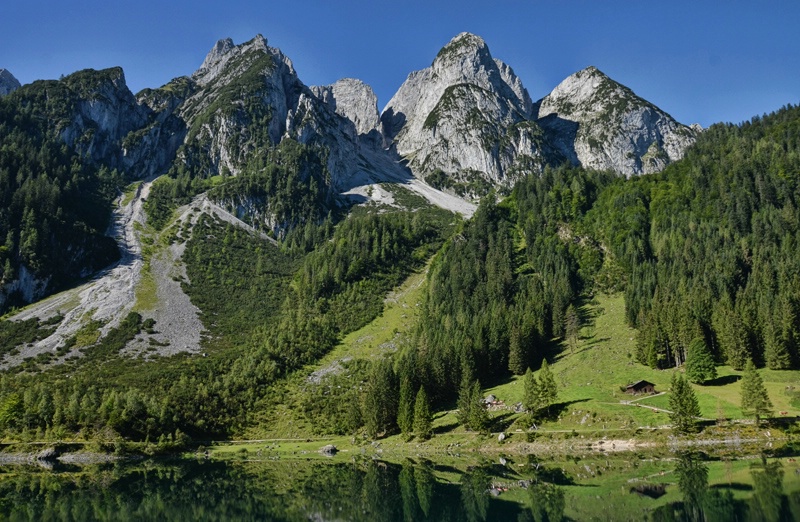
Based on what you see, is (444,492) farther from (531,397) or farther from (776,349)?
(776,349)

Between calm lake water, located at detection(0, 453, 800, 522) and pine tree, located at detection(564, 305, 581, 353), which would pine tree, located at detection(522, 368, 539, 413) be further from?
pine tree, located at detection(564, 305, 581, 353)

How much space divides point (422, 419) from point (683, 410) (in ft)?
133

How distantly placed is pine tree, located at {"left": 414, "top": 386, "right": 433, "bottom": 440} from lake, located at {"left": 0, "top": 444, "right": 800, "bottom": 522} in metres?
16.3

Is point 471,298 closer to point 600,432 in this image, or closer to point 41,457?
point 600,432

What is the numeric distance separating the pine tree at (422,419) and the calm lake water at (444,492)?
56.6ft

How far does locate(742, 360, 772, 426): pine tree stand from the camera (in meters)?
76.2

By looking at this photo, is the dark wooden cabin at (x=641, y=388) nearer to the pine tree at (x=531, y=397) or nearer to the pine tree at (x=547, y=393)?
the pine tree at (x=547, y=393)

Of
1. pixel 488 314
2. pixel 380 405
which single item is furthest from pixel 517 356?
pixel 380 405

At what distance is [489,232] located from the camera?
200 m

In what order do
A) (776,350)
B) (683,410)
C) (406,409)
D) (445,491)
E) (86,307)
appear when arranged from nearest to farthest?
(445,491), (683,410), (776,350), (406,409), (86,307)

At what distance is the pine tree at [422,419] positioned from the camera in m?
95.8

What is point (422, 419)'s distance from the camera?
96.5 meters

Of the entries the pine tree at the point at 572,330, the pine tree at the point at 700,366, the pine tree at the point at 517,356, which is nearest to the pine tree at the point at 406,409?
the pine tree at the point at 517,356

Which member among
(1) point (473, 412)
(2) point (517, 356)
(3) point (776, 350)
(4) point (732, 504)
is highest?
(2) point (517, 356)
